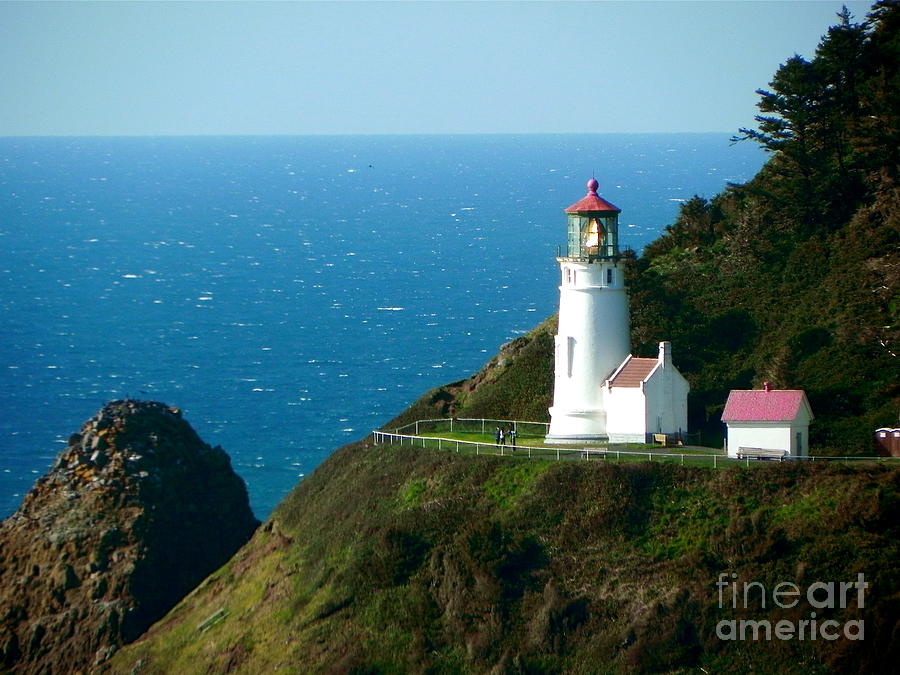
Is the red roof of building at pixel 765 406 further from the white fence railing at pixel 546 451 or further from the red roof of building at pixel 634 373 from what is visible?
the red roof of building at pixel 634 373

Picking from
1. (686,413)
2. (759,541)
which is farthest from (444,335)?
(759,541)

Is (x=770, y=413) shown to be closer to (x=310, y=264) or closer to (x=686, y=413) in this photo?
(x=686, y=413)

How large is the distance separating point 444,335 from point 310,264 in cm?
5723

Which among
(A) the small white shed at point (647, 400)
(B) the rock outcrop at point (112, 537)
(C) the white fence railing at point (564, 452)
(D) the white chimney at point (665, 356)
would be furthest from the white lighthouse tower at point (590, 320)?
(B) the rock outcrop at point (112, 537)

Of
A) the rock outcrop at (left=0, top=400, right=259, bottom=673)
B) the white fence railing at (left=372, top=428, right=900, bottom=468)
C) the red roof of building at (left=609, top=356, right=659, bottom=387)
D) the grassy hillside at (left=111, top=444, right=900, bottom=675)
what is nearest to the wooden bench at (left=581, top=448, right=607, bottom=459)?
the white fence railing at (left=372, top=428, right=900, bottom=468)

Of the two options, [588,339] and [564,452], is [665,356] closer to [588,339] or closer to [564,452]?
[588,339]

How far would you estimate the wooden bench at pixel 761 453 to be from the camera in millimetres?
48000

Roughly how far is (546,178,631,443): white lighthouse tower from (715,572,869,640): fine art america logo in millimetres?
10148

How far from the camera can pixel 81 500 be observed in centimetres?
6038

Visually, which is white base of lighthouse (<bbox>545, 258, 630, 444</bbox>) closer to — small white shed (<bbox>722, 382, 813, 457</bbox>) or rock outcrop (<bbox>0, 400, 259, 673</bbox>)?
small white shed (<bbox>722, 382, 813, 457</bbox>)

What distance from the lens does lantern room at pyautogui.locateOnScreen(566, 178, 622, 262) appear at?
53.0 metres

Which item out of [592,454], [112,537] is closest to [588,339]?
[592,454]

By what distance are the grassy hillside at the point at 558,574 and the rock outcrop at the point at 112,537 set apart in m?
3.71

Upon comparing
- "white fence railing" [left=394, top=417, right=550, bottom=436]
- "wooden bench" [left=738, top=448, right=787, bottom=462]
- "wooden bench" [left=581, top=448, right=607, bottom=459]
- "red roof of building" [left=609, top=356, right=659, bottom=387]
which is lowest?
"wooden bench" [left=581, top=448, right=607, bottom=459]
